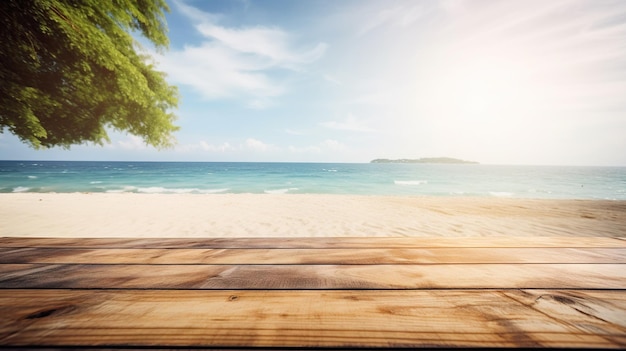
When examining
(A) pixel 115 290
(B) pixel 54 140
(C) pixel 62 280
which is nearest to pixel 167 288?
(A) pixel 115 290

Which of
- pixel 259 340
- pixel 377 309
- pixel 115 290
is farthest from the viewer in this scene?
pixel 115 290

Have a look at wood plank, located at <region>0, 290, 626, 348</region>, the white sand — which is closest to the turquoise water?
the white sand

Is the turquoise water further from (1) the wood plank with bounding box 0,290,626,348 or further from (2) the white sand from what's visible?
(1) the wood plank with bounding box 0,290,626,348

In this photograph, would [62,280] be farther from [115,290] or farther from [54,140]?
[54,140]

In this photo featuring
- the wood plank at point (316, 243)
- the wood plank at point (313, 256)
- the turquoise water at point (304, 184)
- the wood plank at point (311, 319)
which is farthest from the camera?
the turquoise water at point (304, 184)

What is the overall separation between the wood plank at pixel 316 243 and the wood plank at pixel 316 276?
0.35 metres

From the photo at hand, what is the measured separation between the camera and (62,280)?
3.30 ft

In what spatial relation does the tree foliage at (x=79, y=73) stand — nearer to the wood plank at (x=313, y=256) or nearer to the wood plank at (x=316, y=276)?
the wood plank at (x=313, y=256)

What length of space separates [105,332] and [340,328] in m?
0.64

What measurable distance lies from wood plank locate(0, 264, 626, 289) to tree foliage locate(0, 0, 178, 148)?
14.3 ft

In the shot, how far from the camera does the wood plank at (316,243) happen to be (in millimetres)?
1519

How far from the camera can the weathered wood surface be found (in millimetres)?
666

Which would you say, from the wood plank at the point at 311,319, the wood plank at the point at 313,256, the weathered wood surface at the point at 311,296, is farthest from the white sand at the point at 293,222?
the wood plank at the point at 311,319

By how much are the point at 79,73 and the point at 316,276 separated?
5892 mm
